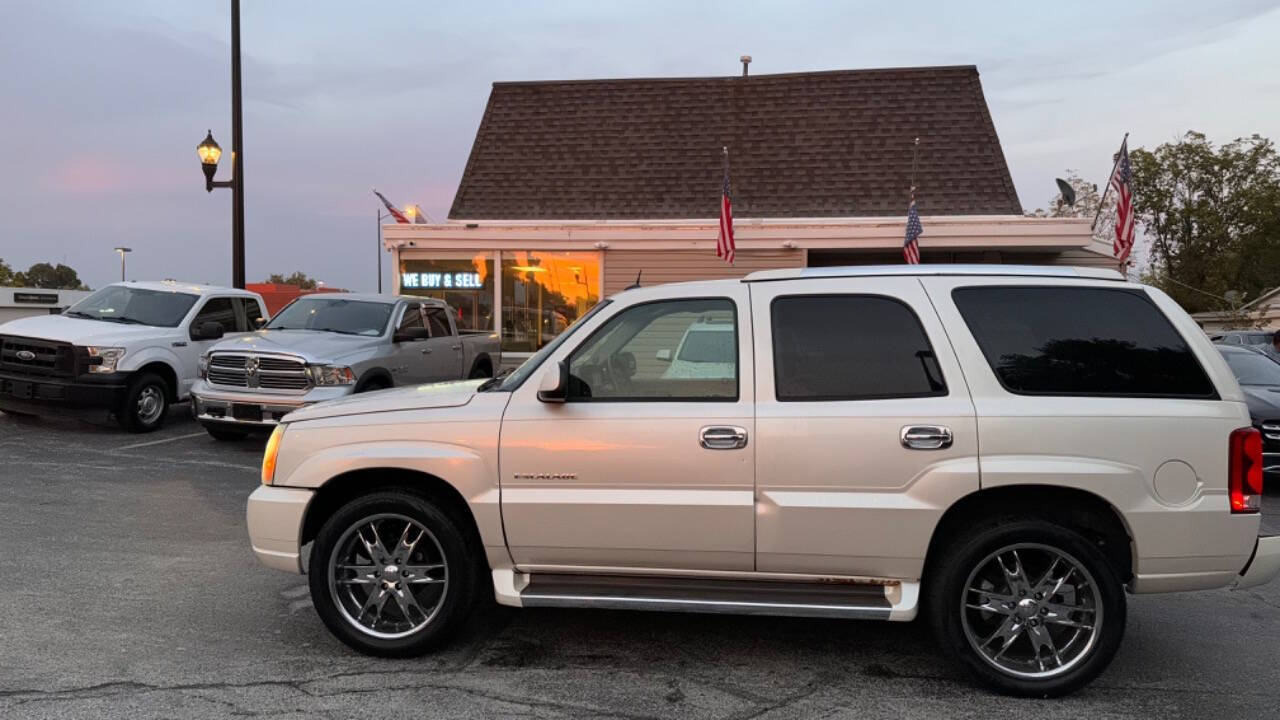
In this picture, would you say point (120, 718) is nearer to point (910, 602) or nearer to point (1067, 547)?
point (910, 602)

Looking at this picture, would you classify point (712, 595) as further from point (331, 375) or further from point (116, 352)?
point (116, 352)

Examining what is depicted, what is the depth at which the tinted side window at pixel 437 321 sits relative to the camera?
11.3m

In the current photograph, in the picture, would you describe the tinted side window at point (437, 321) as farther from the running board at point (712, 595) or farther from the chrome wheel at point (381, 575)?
the running board at point (712, 595)

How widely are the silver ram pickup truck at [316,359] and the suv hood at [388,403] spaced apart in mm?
4886

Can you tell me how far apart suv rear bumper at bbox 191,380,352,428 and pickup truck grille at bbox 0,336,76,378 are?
195 cm

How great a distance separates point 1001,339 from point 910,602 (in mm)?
1226

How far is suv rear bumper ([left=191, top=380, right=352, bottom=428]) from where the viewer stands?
912 cm

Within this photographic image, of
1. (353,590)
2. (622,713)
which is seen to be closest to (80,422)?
(353,590)

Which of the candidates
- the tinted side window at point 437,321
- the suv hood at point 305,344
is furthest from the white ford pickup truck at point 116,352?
the tinted side window at point 437,321

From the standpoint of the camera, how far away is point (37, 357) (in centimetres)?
1041

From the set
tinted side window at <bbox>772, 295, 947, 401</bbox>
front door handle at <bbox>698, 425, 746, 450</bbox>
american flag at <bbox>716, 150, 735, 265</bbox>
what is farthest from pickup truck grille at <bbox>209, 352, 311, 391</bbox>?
american flag at <bbox>716, 150, 735, 265</bbox>

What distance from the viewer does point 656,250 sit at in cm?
1652

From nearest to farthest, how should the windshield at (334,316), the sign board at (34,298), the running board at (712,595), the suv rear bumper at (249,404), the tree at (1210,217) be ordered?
the running board at (712,595) → the suv rear bumper at (249,404) → the windshield at (334,316) → the sign board at (34,298) → the tree at (1210,217)

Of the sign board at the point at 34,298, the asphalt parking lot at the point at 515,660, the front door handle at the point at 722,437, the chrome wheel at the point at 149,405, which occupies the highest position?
the sign board at the point at 34,298
